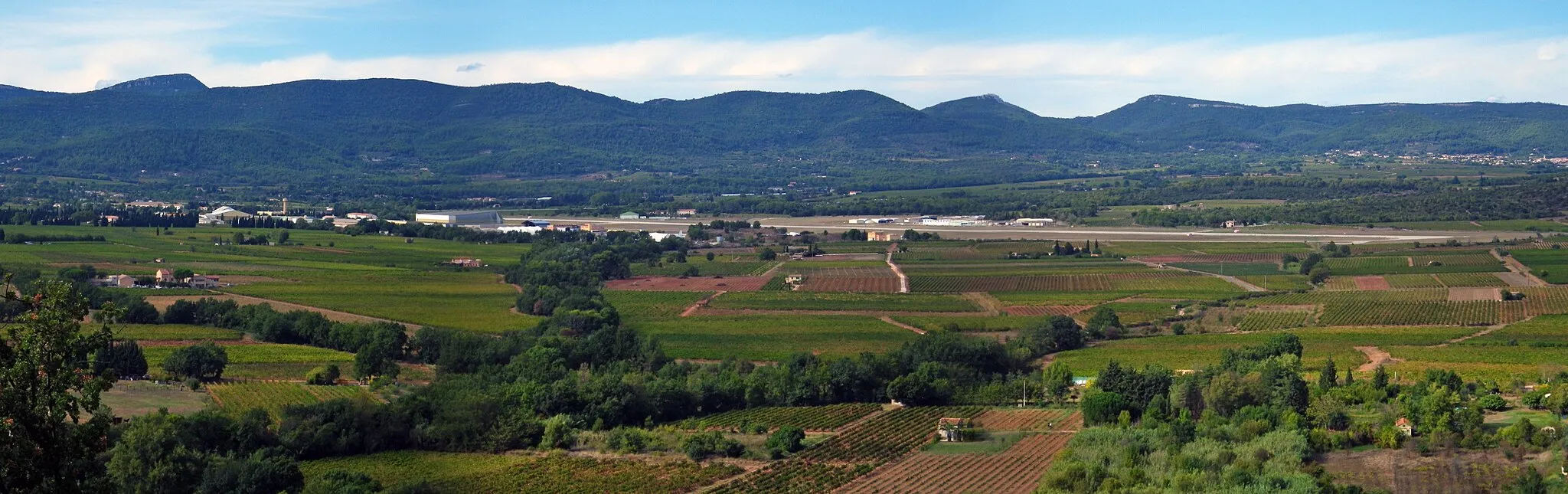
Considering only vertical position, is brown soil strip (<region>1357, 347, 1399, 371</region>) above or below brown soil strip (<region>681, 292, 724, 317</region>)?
below

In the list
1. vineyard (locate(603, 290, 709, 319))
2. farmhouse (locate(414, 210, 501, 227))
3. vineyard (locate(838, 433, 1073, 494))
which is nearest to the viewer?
vineyard (locate(838, 433, 1073, 494))

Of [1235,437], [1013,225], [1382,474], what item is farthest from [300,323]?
[1013,225]

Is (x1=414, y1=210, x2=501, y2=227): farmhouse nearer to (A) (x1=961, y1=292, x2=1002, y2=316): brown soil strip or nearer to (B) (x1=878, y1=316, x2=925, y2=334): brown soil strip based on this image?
(A) (x1=961, y1=292, x2=1002, y2=316): brown soil strip

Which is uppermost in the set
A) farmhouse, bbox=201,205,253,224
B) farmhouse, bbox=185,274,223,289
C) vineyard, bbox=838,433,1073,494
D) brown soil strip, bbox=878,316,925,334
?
farmhouse, bbox=201,205,253,224

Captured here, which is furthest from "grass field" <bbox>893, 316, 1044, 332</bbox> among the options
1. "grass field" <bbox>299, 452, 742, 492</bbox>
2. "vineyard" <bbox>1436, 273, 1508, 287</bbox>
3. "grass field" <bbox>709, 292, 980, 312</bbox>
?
"vineyard" <bbox>1436, 273, 1508, 287</bbox>

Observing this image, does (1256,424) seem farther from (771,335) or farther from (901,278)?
(901,278)

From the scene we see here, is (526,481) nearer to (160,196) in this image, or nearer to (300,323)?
(300,323)

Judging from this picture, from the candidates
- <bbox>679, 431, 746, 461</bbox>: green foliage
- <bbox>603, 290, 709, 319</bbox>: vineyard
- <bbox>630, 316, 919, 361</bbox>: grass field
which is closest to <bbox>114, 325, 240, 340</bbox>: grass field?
<bbox>630, 316, 919, 361</bbox>: grass field

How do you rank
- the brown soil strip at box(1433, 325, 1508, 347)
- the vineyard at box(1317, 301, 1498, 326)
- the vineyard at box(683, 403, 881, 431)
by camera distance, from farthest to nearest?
the vineyard at box(1317, 301, 1498, 326) < the brown soil strip at box(1433, 325, 1508, 347) < the vineyard at box(683, 403, 881, 431)

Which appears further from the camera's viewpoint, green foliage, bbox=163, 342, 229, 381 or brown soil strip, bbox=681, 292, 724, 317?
brown soil strip, bbox=681, 292, 724, 317
